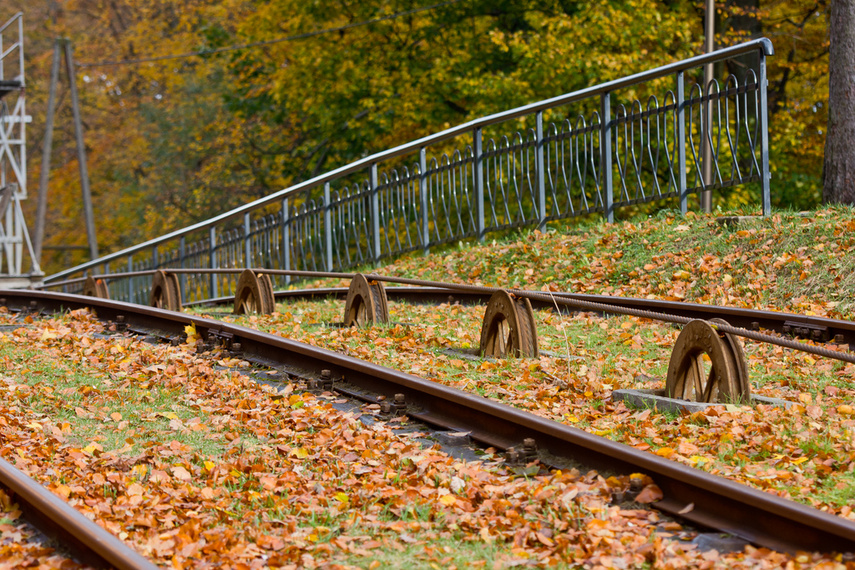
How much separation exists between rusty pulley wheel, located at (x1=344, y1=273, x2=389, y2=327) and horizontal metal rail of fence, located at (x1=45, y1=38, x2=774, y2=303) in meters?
3.98

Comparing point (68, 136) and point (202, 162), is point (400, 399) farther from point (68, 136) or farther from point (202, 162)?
point (68, 136)

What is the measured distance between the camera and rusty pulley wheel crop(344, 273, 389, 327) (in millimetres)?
8047

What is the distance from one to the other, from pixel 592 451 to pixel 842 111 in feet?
26.7

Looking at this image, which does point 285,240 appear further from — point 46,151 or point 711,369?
point 46,151

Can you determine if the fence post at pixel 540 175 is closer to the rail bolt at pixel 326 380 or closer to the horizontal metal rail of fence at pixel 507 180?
the horizontal metal rail of fence at pixel 507 180

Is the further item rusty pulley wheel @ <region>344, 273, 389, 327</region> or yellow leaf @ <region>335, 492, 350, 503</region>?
rusty pulley wheel @ <region>344, 273, 389, 327</region>

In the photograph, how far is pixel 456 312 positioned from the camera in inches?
354

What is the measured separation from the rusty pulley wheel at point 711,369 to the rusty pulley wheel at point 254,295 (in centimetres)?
539

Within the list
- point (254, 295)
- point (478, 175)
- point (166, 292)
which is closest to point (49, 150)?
point (478, 175)

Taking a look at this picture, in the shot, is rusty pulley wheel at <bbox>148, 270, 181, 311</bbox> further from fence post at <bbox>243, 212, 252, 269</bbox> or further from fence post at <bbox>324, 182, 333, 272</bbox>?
fence post at <bbox>243, 212, 252, 269</bbox>

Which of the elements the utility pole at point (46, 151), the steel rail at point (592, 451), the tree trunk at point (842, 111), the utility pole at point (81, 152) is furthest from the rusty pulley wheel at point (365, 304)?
the utility pole at point (46, 151)

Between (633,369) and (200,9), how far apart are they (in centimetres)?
3267

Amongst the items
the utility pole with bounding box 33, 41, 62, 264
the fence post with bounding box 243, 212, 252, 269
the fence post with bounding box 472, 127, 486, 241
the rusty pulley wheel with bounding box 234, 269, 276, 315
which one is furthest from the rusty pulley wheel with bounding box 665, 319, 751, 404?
the utility pole with bounding box 33, 41, 62, 264

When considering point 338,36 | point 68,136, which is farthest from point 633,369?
point 68,136
